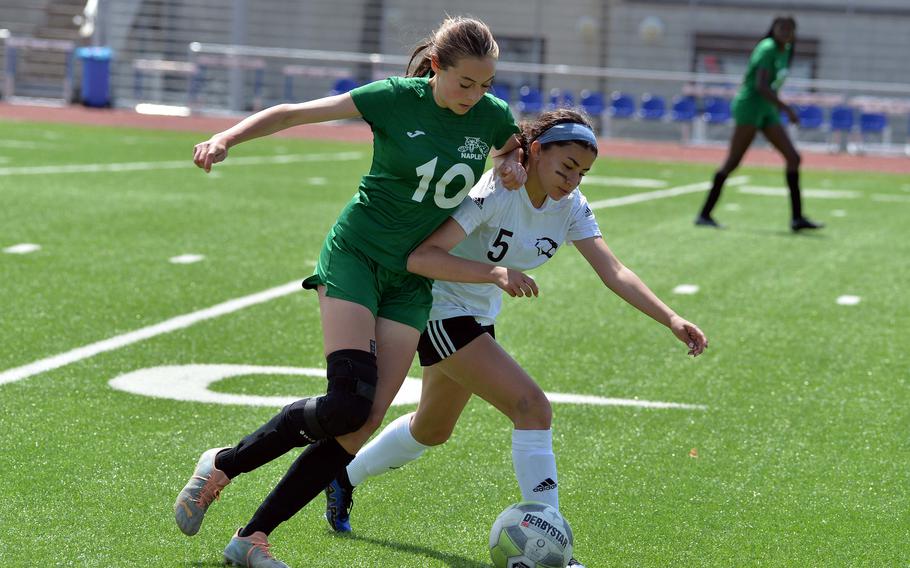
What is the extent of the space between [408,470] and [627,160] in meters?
21.0

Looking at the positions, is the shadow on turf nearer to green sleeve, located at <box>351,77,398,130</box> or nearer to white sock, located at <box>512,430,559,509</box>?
white sock, located at <box>512,430,559,509</box>

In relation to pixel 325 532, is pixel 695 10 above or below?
above

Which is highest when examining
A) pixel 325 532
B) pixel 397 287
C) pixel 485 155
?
pixel 485 155

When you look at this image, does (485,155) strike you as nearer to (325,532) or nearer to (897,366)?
(325,532)

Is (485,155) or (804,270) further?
(804,270)

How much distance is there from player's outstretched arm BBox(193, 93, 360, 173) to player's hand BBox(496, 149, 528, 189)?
522mm

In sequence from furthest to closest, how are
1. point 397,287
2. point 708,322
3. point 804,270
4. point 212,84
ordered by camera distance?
point 212,84 → point 804,270 → point 708,322 → point 397,287

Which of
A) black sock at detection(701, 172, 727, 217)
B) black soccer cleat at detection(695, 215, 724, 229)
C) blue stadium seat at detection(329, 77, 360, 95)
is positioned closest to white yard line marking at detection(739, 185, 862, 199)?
black soccer cleat at detection(695, 215, 724, 229)

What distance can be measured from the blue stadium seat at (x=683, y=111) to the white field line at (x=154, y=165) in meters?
9.60

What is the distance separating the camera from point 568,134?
14.8ft

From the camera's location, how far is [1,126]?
80.8ft

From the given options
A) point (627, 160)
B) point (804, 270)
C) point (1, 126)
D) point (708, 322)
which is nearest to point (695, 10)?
point (627, 160)

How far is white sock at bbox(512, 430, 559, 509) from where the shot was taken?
4.46 m

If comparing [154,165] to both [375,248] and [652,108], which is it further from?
[652,108]
